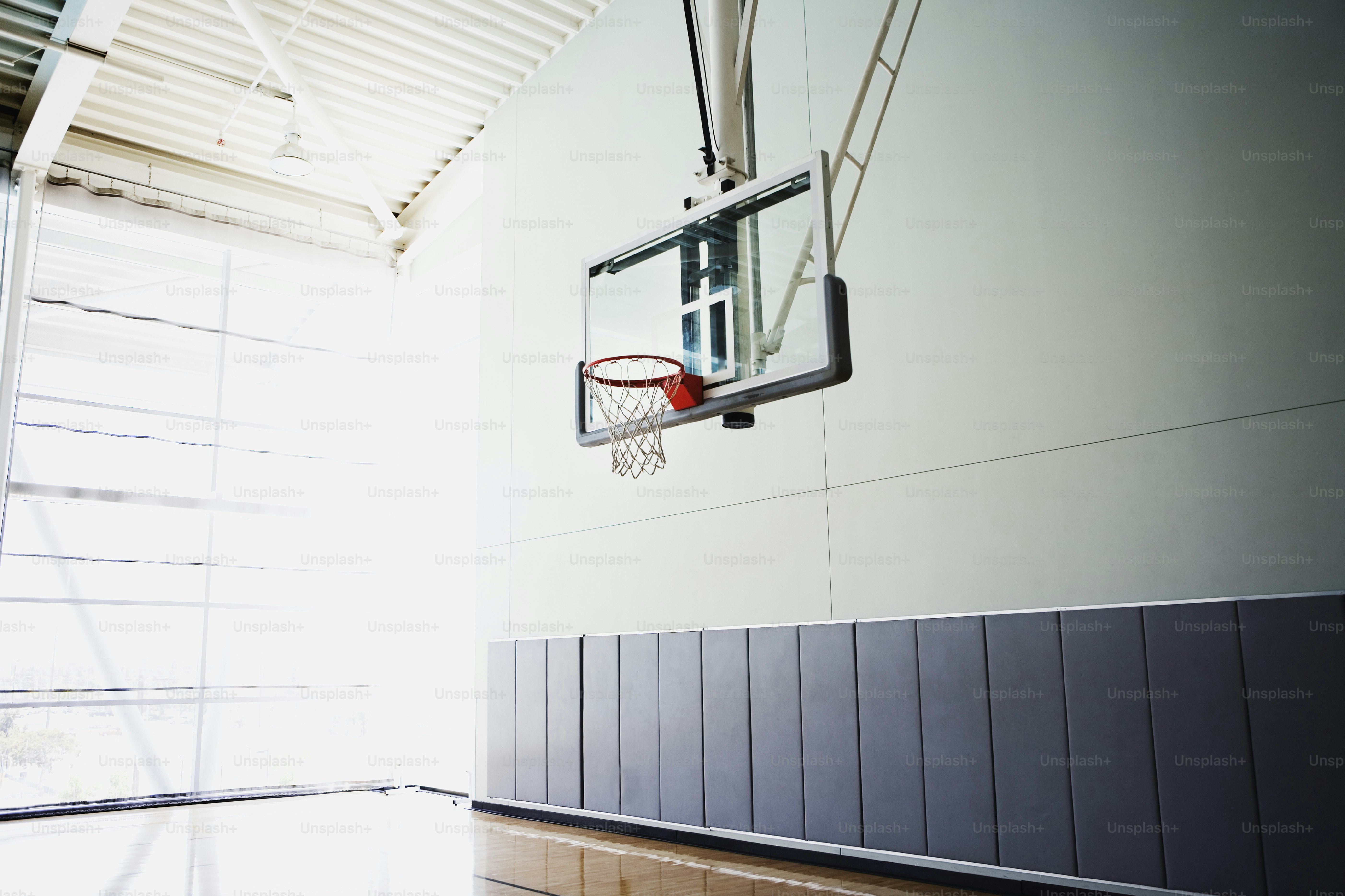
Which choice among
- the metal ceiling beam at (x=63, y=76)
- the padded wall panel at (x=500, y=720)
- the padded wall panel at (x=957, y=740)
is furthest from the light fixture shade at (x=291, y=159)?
the padded wall panel at (x=957, y=740)

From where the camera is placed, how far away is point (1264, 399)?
4.03m

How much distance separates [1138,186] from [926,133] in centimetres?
132

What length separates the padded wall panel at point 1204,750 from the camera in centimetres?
386

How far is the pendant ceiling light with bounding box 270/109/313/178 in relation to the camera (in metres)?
8.61

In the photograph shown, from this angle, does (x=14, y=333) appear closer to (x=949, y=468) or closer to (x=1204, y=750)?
(x=949, y=468)

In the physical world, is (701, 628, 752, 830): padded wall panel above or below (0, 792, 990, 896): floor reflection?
above

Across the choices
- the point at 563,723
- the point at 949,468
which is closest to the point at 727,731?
the point at 563,723

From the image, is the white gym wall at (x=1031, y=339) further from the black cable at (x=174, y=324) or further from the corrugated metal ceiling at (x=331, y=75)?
the black cable at (x=174, y=324)

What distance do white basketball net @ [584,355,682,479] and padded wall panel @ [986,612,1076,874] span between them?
1972 mm

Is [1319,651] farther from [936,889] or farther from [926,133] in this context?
[926,133]

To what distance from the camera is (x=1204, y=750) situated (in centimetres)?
398

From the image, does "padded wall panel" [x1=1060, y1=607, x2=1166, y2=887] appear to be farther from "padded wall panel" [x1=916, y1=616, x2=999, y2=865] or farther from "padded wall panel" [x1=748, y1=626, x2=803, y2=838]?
"padded wall panel" [x1=748, y1=626, x2=803, y2=838]

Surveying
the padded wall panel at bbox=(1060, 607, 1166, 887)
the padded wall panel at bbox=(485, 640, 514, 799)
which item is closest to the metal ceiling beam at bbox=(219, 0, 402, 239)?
the padded wall panel at bbox=(485, 640, 514, 799)

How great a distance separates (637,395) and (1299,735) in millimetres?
3266
